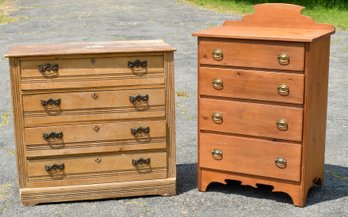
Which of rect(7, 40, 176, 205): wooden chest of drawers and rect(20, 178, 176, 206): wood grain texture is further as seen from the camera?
rect(20, 178, 176, 206): wood grain texture

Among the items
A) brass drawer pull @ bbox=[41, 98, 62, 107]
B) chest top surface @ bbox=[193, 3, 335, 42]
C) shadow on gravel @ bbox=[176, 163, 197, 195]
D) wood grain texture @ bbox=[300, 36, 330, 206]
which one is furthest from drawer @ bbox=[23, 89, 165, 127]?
wood grain texture @ bbox=[300, 36, 330, 206]

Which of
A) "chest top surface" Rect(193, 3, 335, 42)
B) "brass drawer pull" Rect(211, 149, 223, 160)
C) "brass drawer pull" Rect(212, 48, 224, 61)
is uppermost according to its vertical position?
"chest top surface" Rect(193, 3, 335, 42)

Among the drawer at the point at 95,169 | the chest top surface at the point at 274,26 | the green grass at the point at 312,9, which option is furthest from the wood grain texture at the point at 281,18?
the green grass at the point at 312,9

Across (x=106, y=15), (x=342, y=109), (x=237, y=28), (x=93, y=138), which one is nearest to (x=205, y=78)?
(x=237, y=28)

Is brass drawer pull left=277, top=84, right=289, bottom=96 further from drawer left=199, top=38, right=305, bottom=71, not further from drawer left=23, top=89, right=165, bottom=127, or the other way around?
drawer left=23, top=89, right=165, bottom=127

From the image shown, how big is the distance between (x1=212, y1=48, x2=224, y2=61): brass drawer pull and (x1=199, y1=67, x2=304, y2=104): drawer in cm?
10

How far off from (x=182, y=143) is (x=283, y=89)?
2410mm

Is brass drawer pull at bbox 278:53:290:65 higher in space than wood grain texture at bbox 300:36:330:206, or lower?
higher

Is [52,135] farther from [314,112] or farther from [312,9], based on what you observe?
[312,9]

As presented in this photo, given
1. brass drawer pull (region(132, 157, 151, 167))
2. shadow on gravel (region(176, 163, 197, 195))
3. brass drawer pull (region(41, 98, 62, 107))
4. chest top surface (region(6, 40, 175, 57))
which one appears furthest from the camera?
shadow on gravel (region(176, 163, 197, 195))

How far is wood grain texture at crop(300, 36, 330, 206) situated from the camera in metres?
5.43

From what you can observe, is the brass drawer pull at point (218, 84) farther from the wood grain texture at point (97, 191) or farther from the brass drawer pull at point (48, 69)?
the brass drawer pull at point (48, 69)

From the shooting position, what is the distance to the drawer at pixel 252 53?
5.38 metres

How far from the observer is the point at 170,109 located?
584cm
